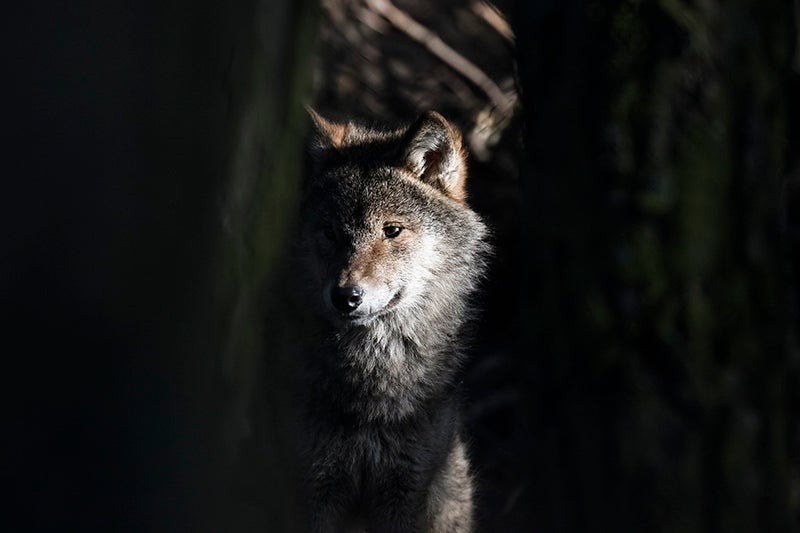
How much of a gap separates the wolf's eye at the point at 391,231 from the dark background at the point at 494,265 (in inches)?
19.3

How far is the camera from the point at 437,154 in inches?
200

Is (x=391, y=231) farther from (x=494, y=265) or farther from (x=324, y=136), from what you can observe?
(x=494, y=265)

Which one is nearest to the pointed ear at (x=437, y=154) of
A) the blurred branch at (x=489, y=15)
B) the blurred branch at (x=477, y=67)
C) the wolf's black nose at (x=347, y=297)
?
the wolf's black nose at (x=347, y=297)

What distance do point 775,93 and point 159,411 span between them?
11.3 ft

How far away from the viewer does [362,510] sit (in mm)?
4875

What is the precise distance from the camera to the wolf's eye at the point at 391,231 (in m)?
4.82

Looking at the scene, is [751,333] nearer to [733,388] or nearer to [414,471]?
[733,388]

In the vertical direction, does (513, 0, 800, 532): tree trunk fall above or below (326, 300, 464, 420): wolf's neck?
above

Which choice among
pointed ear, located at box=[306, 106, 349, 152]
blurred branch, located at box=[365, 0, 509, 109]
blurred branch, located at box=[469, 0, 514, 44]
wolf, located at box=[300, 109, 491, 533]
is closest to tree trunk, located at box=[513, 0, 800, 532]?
wolf, located at box=[300, 109, 491, 533]

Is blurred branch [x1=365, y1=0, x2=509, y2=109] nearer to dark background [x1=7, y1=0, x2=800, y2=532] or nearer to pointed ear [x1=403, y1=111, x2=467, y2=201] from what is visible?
dark background [x1=7, y1=0, x2=800, y2=532]

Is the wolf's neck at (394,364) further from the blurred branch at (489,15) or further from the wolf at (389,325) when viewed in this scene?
the blurred branch at (489,15)

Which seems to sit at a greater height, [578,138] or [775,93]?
[775,93]

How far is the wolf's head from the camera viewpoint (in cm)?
462

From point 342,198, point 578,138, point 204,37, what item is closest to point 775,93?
point 578,138
